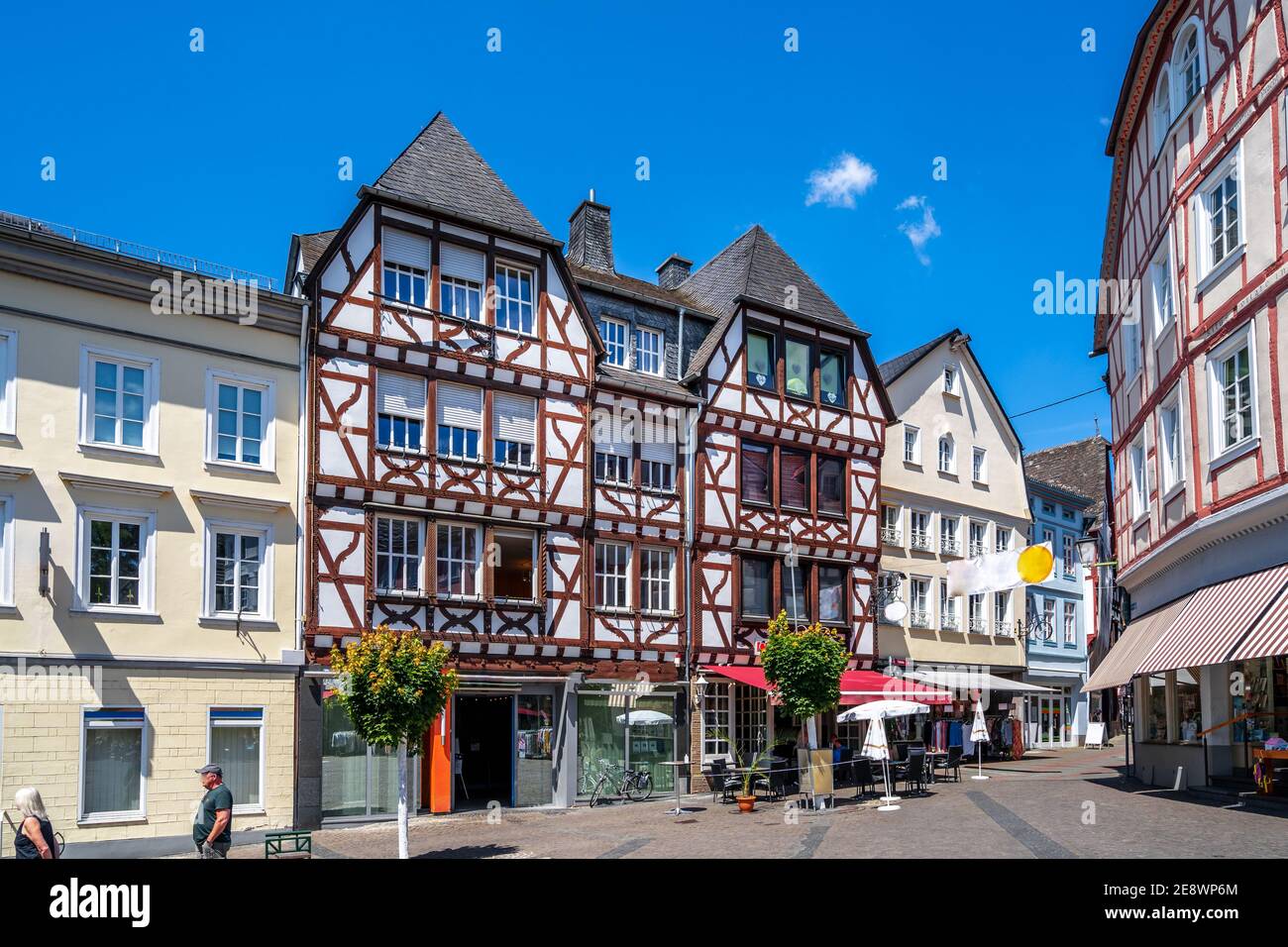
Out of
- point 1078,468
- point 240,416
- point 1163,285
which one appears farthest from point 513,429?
point 1078,468

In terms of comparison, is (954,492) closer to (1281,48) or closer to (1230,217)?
(1230,217)

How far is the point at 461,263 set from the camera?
24.4 m

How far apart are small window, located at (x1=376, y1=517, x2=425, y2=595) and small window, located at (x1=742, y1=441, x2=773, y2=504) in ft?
28.8

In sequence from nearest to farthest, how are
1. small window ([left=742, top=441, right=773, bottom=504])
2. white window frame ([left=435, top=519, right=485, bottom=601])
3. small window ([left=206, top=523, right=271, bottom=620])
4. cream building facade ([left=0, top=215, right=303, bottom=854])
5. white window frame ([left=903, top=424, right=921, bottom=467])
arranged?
1. cream building facade ([left=0, top=215, right=303, bottom=854])
2. small window ([left=206, top=523, right=271, bottom=620])
3. white window frame ([left=435, top=519, right=485, bottom=601])
4. small window ([left=742, top=441, right=773, bottom=504])
5. white window frame ([left=903, top=424, right=921, bottom=467])

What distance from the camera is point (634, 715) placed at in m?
25.6

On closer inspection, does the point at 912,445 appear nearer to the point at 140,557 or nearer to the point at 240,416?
the point at 240,416

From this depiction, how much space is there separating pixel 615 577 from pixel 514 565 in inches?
105

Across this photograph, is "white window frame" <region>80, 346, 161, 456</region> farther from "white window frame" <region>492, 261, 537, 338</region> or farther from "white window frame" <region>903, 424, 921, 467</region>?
"white window frame" <region>903, 424, 921, 467</region>

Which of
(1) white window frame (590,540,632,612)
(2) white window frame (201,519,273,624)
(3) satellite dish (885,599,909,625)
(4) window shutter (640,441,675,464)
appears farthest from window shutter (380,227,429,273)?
(3) satellite dish (885,599,909,625)

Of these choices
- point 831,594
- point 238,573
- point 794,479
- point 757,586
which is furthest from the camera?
point 831,594

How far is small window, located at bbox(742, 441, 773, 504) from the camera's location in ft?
94.6

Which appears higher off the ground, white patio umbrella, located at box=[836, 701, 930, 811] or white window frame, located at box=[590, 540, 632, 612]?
white window frame, located at box=[590, 540, 632, 612]
